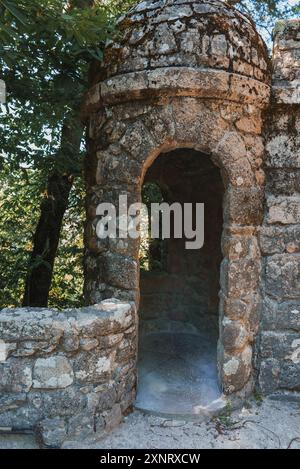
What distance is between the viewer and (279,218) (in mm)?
3498

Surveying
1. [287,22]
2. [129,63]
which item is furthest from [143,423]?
[287,22]

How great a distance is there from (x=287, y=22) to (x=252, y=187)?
1.41 metres

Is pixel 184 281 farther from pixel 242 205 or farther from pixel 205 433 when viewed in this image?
pixel 205 433

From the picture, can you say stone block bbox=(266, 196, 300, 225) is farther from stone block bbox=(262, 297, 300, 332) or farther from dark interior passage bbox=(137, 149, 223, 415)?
dark interior passage bbox=(137, 149, 223, 415)

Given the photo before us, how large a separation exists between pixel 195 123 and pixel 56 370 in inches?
81.7

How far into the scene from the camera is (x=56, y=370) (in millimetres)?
2688

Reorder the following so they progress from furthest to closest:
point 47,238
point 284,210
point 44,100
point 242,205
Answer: point 47,238 → point 44,100 → point 284,210 → point 242,205

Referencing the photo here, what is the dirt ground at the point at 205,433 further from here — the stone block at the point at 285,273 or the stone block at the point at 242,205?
the stone block at the point at 242,205

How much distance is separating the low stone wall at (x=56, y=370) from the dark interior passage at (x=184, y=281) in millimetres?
1697

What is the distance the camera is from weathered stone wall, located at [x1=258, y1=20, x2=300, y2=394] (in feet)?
11.5

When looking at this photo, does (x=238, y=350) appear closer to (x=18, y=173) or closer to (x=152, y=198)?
(x=152, y=198)

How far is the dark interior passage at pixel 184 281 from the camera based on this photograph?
4.97 metres
